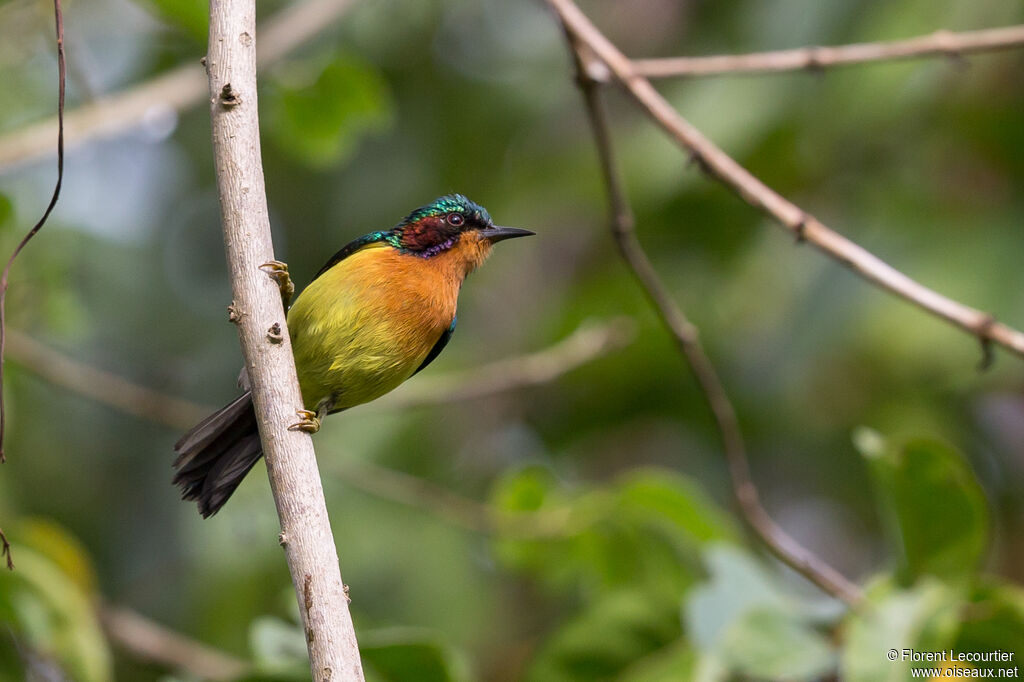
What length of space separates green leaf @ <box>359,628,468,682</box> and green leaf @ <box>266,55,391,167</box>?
2462mm

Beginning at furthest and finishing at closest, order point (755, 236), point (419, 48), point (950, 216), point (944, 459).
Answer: point (419, 48) < point (755, 236) < point (950, 216) < point (944, 459)

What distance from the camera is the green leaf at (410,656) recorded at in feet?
9.95

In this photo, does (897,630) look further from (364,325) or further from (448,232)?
(448,232)

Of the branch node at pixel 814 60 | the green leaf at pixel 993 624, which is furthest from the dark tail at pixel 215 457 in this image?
the green leaf at pixel 993 624

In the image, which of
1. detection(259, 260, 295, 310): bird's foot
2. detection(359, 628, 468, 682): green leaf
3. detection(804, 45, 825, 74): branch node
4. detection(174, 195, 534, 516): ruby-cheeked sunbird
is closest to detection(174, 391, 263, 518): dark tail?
detection(174, 195, 534, 516): ruby-cheeked sunbird

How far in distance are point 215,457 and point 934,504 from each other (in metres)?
2.27

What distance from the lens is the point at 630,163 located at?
650 cm

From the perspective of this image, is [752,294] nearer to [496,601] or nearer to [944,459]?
[496,601]

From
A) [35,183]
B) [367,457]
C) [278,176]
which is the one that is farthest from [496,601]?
[35,183]

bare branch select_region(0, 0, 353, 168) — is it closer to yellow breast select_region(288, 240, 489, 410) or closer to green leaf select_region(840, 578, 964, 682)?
yellow breast select_region(288, 240, 489, 410)

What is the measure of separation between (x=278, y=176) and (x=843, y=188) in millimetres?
3847

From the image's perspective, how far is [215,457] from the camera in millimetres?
3576

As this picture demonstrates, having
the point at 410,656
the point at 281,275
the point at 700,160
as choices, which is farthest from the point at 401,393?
the point at 700,160

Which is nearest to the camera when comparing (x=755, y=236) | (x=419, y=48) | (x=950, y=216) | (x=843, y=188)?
(x=950, y=216)
